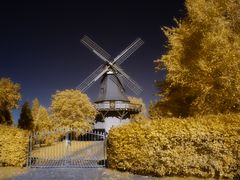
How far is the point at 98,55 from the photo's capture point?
4497 centimetres

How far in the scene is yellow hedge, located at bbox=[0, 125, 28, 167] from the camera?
15.5m

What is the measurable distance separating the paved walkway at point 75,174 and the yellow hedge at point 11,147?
1.01 meters

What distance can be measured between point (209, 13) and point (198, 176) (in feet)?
24.9

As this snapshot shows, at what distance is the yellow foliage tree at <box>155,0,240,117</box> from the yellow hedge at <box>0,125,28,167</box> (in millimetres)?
8501

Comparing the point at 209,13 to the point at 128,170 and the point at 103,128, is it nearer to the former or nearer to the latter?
the point at 128,170

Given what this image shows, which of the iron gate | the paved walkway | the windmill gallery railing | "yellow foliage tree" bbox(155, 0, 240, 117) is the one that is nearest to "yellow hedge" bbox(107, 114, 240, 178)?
the paved walkway

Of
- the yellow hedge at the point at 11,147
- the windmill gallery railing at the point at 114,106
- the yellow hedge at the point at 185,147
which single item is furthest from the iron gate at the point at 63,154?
the windmill gallery railing at the point at 114,106

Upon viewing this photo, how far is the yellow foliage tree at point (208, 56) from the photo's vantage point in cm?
1435

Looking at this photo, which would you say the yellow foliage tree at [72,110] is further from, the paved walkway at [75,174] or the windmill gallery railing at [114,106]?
the paved walkway at [75,174]

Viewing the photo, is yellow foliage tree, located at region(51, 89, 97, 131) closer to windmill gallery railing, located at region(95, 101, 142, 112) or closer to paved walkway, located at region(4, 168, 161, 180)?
windmill gallery railing, located at region(95, 101, 142, 112)

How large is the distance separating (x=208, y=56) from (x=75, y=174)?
828 cm

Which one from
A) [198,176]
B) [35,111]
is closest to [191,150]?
[198,176]

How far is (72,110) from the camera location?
1709 inches

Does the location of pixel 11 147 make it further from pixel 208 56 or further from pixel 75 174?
pixel 208 56
